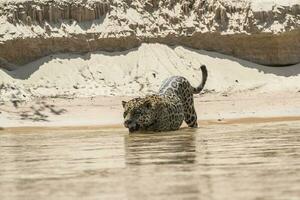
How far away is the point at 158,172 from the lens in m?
5.31

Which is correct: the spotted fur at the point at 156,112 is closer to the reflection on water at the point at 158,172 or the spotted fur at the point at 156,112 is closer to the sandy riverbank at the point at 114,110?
the sandy riverbank at the point at 114,110

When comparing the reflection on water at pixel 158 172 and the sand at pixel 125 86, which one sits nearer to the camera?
the reflection on water at pixel 158 172

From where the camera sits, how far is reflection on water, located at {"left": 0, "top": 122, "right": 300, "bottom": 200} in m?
4.19

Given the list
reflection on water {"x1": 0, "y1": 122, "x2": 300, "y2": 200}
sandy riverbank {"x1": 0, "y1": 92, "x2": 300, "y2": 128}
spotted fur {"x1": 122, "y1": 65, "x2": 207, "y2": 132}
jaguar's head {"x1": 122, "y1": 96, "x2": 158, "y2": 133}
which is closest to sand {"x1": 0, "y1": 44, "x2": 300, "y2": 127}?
sandy riverbank {"x1": 0, "y1": 92, "x2": 300, "y2": 128}


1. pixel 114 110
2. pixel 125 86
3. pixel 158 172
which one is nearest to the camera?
pixel 158 172

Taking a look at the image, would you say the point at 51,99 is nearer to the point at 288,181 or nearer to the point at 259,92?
the point at 259,92

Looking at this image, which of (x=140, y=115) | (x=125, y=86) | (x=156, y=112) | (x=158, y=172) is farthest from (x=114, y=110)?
(x=158, y=172)

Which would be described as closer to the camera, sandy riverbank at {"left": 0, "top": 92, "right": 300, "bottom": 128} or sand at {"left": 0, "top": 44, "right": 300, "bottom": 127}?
sandy riverbank at {"left": 0, "top": 92, "right": 300, "bottom": 128}

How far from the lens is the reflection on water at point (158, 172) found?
4188 mm

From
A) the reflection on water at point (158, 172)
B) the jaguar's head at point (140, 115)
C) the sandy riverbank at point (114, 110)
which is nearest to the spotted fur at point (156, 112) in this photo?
the jaguar's head at point (140, 115)

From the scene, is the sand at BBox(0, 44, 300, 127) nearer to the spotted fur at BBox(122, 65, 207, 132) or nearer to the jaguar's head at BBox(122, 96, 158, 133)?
the spotted fur at BBox(122, 65, 207, 132)

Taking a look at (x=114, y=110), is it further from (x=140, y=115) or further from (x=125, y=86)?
(x=140, y=115)

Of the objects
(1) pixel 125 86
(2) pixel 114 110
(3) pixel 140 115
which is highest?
(1) pixel 125 86

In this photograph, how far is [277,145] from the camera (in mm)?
7723
